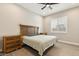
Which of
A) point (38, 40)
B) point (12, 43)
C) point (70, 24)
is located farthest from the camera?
point (12, 43)

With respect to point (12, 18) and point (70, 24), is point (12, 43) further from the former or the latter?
point (70, 24)

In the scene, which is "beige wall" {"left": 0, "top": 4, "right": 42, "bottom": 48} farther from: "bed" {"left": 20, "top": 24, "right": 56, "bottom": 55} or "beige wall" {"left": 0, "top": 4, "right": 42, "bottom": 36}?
"bed" {"left": 20, "top": 24, "right": 56, "bottom": 55}

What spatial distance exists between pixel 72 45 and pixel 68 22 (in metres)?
0.56

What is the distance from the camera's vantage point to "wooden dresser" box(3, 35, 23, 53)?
1889 mm

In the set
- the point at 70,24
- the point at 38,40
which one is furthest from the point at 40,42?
the point at 70,24

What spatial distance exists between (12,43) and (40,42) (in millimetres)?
951

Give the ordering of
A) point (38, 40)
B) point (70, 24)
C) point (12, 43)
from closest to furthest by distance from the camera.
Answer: point (70, 24)
point (38, 40)
point (12, 43)

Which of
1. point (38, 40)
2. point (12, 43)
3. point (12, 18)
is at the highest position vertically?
point (12, 18)

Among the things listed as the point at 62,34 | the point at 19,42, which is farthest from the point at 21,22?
the point at 62,34

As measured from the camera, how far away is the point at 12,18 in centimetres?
180

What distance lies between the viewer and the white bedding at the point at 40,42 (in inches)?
68.3

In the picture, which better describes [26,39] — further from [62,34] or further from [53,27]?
[62,34]

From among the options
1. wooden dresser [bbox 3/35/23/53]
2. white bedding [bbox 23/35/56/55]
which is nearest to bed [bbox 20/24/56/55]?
white bedding [bbox 23/35/56/55]

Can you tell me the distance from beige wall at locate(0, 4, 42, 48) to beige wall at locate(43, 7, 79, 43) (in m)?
0.21
